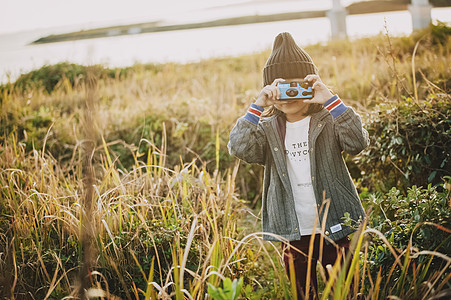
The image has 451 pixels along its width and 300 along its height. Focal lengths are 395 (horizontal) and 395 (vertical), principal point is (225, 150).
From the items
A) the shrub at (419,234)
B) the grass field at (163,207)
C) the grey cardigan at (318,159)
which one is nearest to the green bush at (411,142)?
the grass field at (163,207)

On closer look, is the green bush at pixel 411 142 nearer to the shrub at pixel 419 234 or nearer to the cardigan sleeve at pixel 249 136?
the shrub at pixel 419 234

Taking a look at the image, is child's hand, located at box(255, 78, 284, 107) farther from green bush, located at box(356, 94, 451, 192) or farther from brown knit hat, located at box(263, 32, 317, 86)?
green bush, located at box(356, 94, 451, 192)

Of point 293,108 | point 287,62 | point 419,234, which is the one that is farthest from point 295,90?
point 419,234

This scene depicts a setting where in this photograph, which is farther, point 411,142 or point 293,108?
point 411,142

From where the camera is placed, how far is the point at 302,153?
79.3 inches

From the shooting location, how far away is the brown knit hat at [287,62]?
2098 millimetres

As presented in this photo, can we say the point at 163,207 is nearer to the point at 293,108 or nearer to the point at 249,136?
the point at 249,136

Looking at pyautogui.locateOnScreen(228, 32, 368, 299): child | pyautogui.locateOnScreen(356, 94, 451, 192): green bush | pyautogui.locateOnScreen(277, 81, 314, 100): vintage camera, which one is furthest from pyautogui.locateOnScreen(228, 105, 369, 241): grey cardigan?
pyautogui.locateOnScreen(356, 94, 451, 192): green bush

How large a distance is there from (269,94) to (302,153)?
34cm

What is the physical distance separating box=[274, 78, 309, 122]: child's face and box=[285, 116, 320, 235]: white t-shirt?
4 cm

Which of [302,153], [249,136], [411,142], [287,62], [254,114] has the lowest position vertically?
[411,142]

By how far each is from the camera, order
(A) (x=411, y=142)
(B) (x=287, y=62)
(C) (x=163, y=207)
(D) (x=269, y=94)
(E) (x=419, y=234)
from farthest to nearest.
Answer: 1. (C) (x=163, y=207)
2. (A) (x=411, y=142)
3. (B) (x=287, y=62)
4. (D) (x=269, y=94)
5. (E) (x=419, y=234)

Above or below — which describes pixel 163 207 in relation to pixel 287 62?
below

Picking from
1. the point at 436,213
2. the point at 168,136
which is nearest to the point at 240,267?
the point at 436,213
